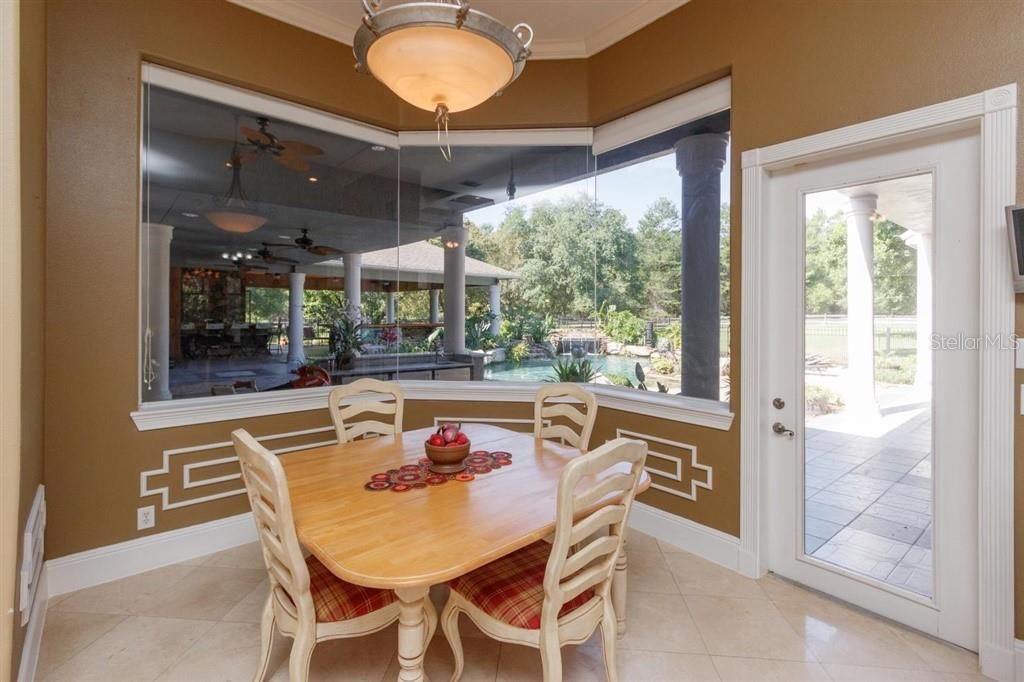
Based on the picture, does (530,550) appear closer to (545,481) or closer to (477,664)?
(545,481)

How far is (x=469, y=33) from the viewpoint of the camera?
5.07ft

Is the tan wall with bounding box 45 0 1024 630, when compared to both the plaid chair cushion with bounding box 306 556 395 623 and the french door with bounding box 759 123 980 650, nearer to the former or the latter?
the french door with bounding box 759 123 980 650

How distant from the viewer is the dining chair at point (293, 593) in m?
1.38

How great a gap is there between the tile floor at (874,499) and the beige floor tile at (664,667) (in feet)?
3.29

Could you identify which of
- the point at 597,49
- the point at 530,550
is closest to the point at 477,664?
the point at 530,550

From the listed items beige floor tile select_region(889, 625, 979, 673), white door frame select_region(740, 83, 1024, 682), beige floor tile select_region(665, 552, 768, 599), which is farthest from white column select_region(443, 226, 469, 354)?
beige floor tile select_region(889, 625, 979, 673)

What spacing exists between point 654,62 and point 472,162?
1.49m

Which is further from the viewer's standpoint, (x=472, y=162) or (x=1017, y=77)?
(x=472, y=162)

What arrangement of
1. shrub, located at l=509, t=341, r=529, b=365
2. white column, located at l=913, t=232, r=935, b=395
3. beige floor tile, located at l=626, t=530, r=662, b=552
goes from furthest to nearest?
shrub, located at l=509, t=341, r=529, b=365 < beige floor tile, located at l=626, t=530, r=662, b=552 < white column, located at l=913, t=232, r=935, b=395

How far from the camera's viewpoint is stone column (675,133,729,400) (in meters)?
2.93

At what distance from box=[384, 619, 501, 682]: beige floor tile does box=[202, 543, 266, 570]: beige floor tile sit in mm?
1284

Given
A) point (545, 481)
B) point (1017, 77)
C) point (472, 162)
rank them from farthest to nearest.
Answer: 1. point (472, 162)
2. point (545, 481)
3. point (1017, 77)

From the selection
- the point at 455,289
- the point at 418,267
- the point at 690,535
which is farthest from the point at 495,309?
the point at 690,535

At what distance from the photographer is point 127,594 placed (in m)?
2.44
